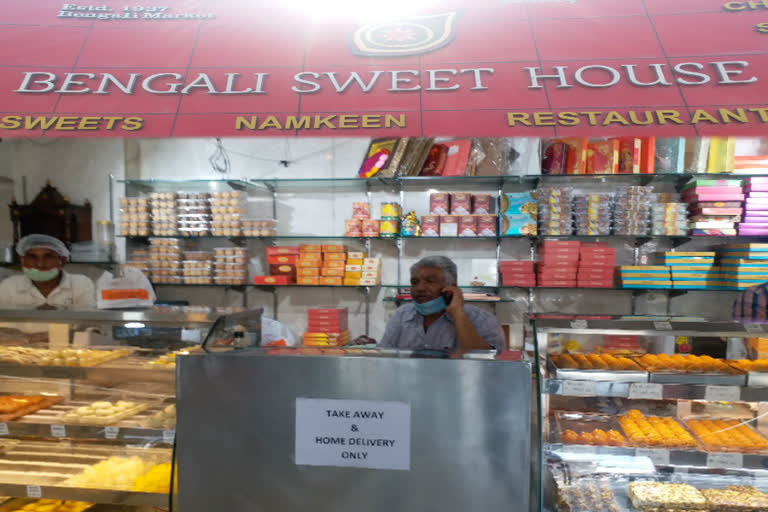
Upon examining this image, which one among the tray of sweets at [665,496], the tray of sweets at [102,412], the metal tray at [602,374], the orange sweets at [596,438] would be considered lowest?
the tray of sweets at [665,496]

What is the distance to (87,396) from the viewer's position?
1795 millimetres

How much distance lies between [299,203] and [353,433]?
3683mm

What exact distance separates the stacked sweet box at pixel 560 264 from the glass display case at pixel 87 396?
9.15 ft

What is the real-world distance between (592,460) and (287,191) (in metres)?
3.46

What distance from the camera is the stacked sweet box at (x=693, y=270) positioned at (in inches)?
147

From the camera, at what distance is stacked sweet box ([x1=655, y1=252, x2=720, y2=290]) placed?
3.73 metres

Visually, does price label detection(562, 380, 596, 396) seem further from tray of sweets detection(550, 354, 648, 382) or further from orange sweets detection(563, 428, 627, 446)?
orange sweets detection(563, 428, 627, 446)

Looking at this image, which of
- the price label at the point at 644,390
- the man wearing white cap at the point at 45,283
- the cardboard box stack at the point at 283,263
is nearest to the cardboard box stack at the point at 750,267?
the price label at the point at 644,390

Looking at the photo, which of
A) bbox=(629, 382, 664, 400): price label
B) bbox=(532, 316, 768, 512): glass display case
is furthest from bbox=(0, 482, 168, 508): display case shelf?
bbox=(629, 382, 664, 400): price label

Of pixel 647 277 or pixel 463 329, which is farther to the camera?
pixel 647 277

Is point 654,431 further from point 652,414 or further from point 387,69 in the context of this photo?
point 387,69

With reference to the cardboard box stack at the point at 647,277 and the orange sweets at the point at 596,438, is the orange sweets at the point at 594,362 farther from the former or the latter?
the cardboard box stack at the point at 647,277

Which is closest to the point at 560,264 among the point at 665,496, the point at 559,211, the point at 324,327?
the point at 559,211

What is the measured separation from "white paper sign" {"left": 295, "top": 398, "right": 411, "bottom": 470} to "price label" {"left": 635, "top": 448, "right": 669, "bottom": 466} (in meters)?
1.01
